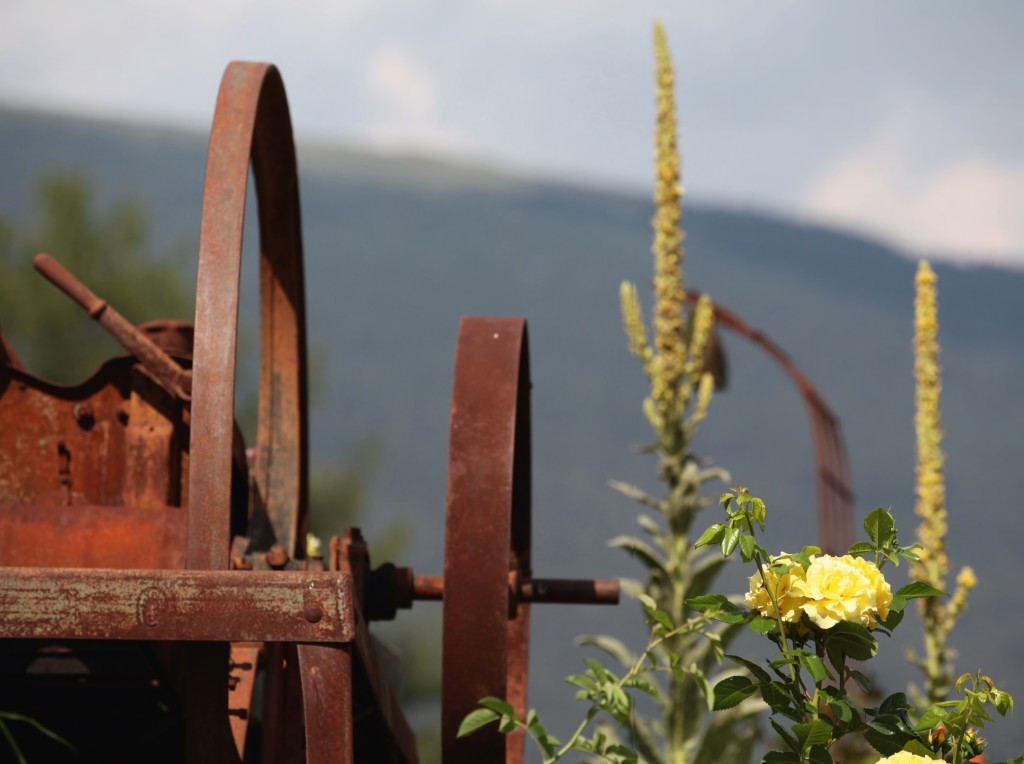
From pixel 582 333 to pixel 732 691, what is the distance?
20.8m

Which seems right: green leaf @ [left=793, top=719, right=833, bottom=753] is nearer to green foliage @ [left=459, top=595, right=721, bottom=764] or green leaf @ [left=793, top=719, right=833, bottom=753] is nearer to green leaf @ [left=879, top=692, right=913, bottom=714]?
green leaf @ [left=879, top=692, right=913, bottom=714]

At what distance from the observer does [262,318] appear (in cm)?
294

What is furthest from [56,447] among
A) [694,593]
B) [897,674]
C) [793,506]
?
[793,506]

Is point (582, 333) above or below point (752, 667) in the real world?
above

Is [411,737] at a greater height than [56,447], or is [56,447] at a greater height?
[56,447]

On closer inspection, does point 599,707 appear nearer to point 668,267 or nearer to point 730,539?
point 730,539

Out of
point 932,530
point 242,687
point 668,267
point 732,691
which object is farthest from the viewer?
point 668,267

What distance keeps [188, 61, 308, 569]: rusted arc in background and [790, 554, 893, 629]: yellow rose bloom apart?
0.69 meters

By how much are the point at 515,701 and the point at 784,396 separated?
19.2 meters

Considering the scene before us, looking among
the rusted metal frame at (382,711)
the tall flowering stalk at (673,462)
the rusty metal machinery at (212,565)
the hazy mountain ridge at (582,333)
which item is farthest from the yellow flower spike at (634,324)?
the hazy mountain ridge at (582,333)

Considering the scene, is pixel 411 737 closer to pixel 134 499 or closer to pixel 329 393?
pixel 134 499

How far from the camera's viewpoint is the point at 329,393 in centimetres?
2197

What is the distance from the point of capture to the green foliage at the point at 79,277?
13.4 metres

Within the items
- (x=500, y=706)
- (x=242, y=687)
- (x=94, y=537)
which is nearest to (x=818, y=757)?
(x=500, y=706)
